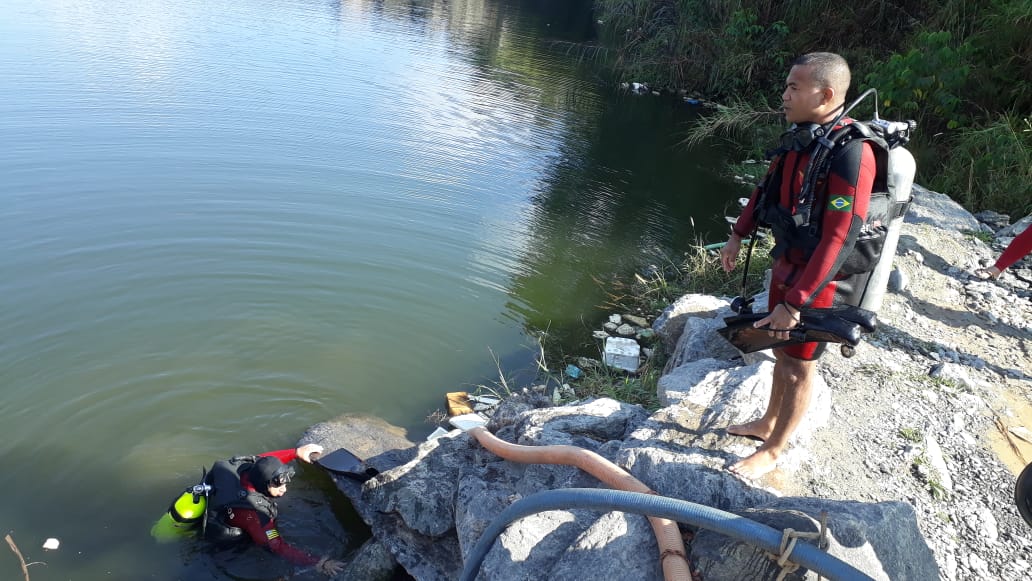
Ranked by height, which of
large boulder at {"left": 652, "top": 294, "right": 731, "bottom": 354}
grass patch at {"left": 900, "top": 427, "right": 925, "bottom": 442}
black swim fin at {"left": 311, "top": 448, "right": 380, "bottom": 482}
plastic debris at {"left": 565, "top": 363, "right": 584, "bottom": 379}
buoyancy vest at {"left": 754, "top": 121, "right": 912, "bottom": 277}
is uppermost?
buoyancy vest at {"left": 754, "top": 121, "right": 912, "bottom": 277}

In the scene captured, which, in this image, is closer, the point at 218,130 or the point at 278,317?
the point at 278,317

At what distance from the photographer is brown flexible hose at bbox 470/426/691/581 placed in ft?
9.07

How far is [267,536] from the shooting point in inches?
167

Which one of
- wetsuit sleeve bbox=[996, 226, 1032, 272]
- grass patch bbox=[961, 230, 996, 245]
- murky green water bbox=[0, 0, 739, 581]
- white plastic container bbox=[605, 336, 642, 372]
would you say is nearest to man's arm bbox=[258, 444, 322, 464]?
murky green water bbox=[0, 0, 739, 581]

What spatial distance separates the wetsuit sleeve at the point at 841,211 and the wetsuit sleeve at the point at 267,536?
3.24 metres

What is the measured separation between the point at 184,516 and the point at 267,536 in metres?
0.52

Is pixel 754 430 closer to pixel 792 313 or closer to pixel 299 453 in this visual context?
pixel 792 313

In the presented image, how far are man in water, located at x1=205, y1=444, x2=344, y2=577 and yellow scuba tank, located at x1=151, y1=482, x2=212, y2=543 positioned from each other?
0.30 feet

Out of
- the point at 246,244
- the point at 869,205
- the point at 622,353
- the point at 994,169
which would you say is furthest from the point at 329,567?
the point at 994,169

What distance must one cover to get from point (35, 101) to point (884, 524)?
11621mm

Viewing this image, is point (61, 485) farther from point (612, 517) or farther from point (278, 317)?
point (612, 517)

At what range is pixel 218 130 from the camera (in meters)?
10.2

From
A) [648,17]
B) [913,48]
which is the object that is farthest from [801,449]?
[648,17]

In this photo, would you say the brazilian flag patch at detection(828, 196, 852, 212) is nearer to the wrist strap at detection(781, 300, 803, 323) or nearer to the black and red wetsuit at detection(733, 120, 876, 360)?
the black and red wetsuit at detection(733, 120, 876, 360)
